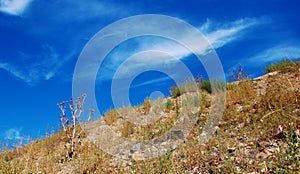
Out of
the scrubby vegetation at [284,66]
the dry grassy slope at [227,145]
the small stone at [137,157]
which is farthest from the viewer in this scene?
the scrubby vegetation at [284,66]

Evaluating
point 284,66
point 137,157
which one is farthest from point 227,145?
point 284,66

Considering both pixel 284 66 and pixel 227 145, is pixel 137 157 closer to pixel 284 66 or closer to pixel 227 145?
pixel 227 145

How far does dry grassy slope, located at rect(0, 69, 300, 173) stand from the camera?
6961 mm

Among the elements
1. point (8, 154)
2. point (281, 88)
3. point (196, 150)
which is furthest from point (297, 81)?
point (8, 154)

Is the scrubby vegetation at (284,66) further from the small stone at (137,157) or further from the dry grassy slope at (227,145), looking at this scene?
the small stone at (137,157)

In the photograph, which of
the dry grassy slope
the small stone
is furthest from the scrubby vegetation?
the small stone

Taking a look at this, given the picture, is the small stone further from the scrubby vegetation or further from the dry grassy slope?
the scrubby vegetation

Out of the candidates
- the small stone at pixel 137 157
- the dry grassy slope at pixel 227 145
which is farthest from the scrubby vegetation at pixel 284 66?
the small stone at pixel 137 157

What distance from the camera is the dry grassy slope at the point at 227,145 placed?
6961mm

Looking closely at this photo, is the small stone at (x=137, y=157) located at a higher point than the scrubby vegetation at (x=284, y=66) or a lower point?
lower

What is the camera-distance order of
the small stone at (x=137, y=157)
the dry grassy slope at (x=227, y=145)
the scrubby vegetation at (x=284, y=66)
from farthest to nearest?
the scrubby vegetation at (x=284, y=66), the small stone at (x=137, y=157), the dry grassy slope at (x=227, y=145)

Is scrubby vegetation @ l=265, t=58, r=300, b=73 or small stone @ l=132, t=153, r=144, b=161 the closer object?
small stone @ l=132, t=153, r=144, b=161

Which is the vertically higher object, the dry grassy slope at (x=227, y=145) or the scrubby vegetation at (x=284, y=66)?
the scrubby vegetation at (x=284, y=66)

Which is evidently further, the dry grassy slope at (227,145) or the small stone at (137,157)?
the small stone at (137,157)
